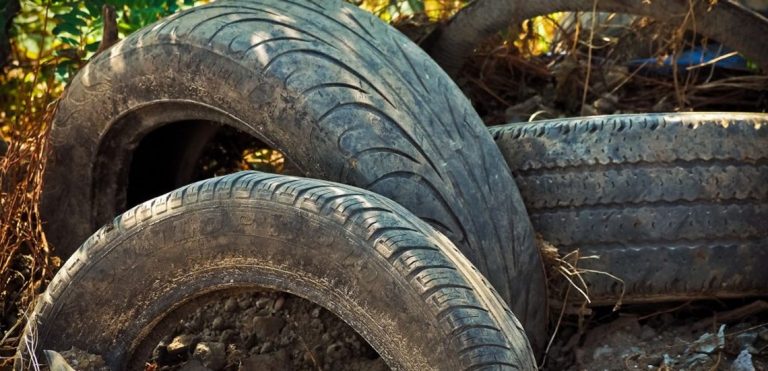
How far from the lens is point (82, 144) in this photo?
294 cm

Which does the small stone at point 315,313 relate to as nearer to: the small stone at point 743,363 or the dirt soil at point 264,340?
the dirt soil at point 264,340

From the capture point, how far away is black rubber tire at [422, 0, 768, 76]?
3227 mm

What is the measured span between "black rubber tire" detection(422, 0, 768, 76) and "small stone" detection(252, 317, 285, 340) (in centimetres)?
132

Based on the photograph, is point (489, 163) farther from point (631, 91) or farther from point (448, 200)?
point (631, 91)

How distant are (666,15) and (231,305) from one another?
164 centimetres

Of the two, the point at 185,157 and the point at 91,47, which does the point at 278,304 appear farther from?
the point at 91,47

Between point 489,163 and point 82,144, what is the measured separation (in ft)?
3.84

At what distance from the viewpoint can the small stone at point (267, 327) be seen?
2658 millimetres

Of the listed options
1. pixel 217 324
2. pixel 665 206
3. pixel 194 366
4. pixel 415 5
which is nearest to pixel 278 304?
pixel 217 324

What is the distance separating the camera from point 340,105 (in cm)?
251

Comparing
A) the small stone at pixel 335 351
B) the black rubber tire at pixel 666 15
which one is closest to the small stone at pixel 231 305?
the small stone at pixel 335 351

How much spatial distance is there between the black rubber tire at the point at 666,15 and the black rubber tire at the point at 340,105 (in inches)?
29.6

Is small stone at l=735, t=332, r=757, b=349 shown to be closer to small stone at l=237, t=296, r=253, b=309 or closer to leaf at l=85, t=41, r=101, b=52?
small stone at l=237, t=296, r=253, b=309

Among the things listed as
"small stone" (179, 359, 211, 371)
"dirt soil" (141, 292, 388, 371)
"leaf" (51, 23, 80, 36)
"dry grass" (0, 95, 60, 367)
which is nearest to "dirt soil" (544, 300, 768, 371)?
"dirt soil" (141, 292, 388, 371)
